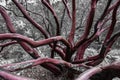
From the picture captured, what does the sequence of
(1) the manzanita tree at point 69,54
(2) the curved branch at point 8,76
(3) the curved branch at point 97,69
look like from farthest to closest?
(1) the manzanita tree at point 69,54
(3) the curved branch at point 97,69
(2) the curved branch at point 8,76

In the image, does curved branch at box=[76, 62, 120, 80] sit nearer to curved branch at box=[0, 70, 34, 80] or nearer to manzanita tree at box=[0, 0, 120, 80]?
manzanita tree at box=[0, 0, 120, 80]

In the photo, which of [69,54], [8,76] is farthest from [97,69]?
[69,54]

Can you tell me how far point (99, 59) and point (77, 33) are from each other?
2.27 ft

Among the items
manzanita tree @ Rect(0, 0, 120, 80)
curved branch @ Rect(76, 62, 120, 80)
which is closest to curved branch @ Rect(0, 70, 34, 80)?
manzanita tree @ Rect(0, 0, 120, 80)

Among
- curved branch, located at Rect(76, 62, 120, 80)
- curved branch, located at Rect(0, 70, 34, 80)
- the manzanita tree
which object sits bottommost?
the manzanita tree

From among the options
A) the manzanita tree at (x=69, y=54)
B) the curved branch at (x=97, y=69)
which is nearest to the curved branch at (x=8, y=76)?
the manzanita tree at (x=69, y=54)

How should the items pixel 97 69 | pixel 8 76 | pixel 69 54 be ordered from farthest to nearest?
pixel 69 54, pixel 97 69, pixel 8 76

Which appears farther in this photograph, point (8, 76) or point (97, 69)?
point (97, 69)

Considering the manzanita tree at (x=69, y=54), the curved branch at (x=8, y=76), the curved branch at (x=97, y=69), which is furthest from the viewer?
the manzanita tree at (x=69, y=54)

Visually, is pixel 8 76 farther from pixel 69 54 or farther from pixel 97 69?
pixel 69 54

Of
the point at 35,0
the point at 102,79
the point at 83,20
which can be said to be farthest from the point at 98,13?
the point at 102,79

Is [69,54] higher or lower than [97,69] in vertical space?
lower

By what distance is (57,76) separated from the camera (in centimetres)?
167

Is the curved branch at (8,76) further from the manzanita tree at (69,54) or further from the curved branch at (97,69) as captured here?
the curved branch at (97,69)
